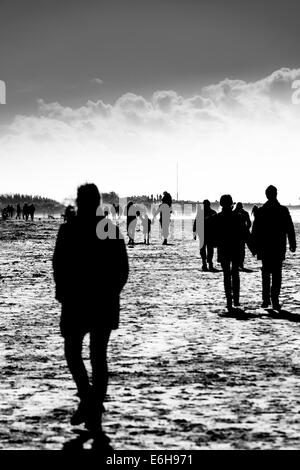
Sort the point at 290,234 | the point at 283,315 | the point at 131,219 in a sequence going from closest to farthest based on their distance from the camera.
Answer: the point at 283,315, the point at 290,234, the point at 131,219

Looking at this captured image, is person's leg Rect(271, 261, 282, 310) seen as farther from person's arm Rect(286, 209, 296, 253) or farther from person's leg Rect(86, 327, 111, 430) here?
person's leg Rect(86, 327, 111, 430)

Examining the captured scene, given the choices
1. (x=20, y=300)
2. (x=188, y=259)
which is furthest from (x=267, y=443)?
(x=188, y=259)

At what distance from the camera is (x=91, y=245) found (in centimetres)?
512

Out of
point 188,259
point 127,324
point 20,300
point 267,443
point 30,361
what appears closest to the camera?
point 267,443

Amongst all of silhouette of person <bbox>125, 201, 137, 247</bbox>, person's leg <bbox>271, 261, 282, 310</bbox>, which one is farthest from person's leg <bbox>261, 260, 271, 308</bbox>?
silhouette of person <bbox>125, 201, 137, 247</bbox>

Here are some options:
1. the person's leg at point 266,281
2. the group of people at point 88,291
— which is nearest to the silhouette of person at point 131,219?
the person's leg at point 266,281

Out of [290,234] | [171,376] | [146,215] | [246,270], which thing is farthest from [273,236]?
[146,215]

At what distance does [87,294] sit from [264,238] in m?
6.83

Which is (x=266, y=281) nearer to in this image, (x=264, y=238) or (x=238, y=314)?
(x=264, y=238)

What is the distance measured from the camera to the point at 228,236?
456 inches

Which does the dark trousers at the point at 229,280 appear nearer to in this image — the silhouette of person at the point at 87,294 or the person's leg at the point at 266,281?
the person's leg at the point at 266,281
